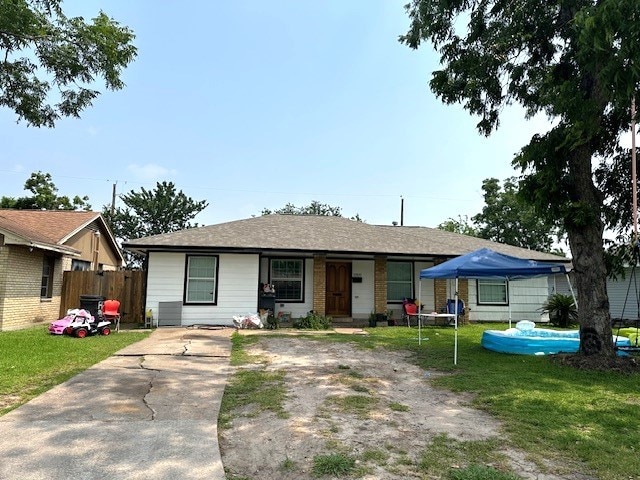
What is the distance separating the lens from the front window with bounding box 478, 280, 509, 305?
1600 cm

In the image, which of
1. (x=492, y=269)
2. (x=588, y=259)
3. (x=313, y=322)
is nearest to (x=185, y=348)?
(x=313, y=322)

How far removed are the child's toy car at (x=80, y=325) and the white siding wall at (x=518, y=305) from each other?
1264cm

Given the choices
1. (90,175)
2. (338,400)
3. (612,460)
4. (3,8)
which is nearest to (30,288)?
(3,8)

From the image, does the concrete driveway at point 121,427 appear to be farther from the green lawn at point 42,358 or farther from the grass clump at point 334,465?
the grass clump at point 334,465

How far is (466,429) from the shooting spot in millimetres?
4219

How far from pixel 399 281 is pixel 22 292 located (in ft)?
40.9

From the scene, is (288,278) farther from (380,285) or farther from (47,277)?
(47,277)

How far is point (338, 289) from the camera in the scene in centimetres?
1512

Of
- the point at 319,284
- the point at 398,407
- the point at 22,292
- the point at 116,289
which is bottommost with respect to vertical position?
the point at 398,407

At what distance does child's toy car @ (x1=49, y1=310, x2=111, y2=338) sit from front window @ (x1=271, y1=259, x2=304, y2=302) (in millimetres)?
5574

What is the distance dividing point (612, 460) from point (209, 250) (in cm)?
1161

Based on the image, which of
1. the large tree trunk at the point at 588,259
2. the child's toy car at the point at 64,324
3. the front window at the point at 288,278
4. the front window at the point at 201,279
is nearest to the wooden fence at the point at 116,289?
the front window at the point at 201,279

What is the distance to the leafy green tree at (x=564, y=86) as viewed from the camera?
5.82 metres

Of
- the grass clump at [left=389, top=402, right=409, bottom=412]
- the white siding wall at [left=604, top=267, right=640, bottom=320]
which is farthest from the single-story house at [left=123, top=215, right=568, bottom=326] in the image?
the grass clump at [left=389, top=402, right=409, bottom=412]
